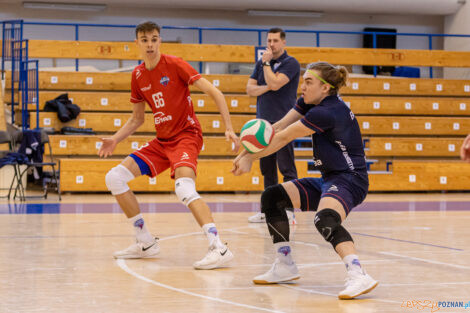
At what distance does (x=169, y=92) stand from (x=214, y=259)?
130 cm

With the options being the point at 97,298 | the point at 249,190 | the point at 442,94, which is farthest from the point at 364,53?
the point at 97,298

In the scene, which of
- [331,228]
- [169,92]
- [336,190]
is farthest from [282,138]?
[169,92]

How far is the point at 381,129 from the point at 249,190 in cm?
332

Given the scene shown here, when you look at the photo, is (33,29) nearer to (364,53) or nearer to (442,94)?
(364,53)

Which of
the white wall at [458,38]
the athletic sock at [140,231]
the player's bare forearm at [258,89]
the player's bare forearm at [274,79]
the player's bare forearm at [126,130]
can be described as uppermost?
the white wall at [458,38]

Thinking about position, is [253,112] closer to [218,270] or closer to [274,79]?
[274,79]

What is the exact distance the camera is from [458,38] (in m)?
18.2

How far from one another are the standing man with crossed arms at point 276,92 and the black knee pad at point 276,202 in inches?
107

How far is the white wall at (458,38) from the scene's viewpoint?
1753 centimetres

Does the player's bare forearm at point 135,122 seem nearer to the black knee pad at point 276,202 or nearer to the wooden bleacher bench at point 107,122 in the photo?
the black knee pad at point 276,202

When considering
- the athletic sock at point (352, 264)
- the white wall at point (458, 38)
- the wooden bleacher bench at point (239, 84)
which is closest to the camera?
the athletic sock at point (352, 264)

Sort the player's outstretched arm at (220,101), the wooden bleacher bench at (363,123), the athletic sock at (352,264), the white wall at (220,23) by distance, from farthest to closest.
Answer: the white wall at (220,23)
the wooden bleacher bench at (363,123)
the player's outstretched arm at (220,101)
the athletic sock at (352,264)

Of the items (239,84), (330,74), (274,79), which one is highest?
(239,84)

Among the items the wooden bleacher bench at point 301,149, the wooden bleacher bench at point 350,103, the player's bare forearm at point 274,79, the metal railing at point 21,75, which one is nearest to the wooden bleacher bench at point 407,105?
the wooden bleacher bench at point 350,103
